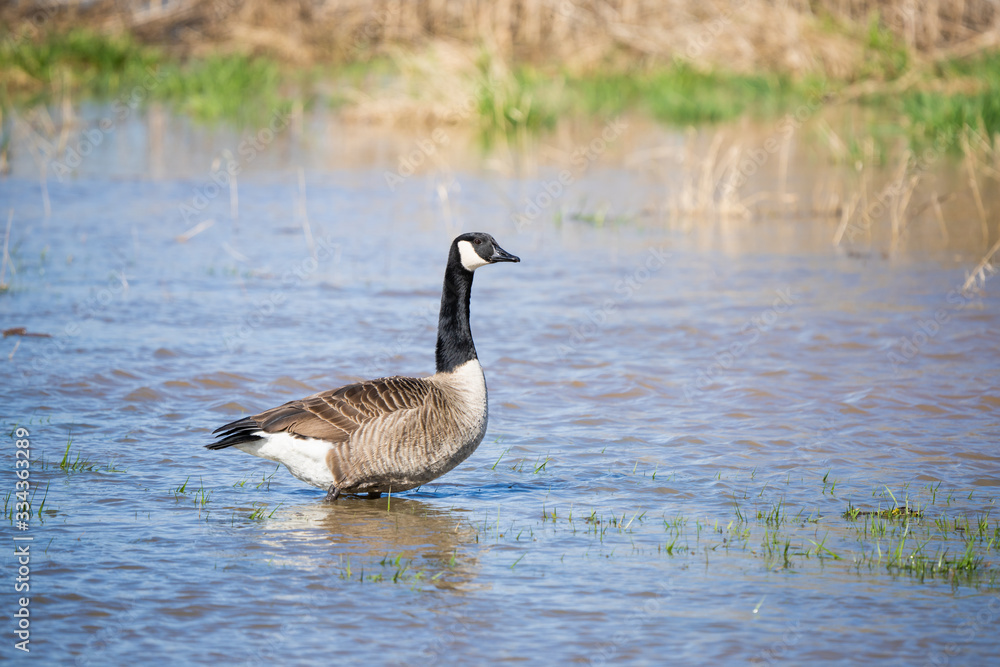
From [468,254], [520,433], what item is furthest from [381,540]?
[520,433]

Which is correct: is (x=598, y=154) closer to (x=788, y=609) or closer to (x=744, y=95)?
(x=744, y=95)

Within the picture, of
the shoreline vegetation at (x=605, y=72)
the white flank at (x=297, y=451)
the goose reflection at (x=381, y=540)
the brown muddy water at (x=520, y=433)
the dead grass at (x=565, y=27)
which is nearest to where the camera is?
the brown muddy water at (x=520, y=433)

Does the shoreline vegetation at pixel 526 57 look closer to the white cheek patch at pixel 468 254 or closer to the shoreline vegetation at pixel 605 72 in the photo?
the shoreline vegetation at pixel 605 72

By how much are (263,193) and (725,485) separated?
970 cm

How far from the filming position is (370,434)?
5895 millimetres

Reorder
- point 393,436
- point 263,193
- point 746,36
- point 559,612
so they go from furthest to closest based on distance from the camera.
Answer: point 746,36 < point 263,193 < point 393,436 < point 559,612

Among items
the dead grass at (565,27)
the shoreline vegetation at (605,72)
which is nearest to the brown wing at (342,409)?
the shoreline vegetation at (605,72)

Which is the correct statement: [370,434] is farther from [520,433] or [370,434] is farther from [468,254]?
[520,433]

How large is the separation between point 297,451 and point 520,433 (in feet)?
6.23

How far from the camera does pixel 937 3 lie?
22.6 metres

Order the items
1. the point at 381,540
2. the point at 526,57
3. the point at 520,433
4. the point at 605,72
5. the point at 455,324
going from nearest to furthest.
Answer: the point at 381,540
the point at 455,324
the point at 520,433
the point at 605,72
the point at 526,57

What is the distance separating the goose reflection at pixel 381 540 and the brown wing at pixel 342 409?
1.40 feet

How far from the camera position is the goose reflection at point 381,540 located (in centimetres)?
514

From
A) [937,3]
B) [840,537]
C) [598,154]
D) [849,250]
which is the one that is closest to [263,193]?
[598,154]
